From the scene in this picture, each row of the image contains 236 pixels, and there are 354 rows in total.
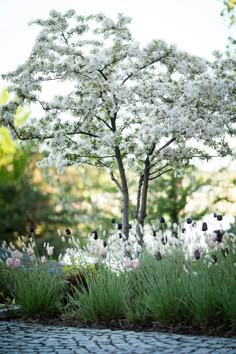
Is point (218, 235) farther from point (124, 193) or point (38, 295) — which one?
point (124, 193)

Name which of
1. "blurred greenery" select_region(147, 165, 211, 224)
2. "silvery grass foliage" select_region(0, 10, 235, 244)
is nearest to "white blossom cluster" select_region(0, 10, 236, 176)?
"silvery grass foliage" select_region(0, 10, 235, 244)

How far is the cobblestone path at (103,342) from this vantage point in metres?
5.45

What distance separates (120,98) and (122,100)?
0.22 m

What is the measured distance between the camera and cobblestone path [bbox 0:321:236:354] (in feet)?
17.9

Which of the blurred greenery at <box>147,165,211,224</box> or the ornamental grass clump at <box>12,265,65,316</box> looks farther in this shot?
the blurred greenery at <box>147,165,211,224</box>

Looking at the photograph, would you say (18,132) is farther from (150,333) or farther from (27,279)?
(150,333)

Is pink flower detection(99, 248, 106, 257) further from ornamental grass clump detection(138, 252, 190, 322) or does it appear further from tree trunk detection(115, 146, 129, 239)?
tree trunk detection(115, 146, 129, 239)

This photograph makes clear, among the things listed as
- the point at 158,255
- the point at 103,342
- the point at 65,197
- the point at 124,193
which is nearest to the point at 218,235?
the point at 158,255

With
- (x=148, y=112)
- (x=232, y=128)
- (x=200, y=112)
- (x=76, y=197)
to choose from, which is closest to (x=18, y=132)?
(x=148, y=112)

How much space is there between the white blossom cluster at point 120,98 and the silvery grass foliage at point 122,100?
0.02 metres

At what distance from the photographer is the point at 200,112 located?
1088cm

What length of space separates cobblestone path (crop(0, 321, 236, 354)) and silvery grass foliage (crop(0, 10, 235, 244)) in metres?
4.50

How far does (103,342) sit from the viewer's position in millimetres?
5957

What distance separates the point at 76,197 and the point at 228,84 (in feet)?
55.1
